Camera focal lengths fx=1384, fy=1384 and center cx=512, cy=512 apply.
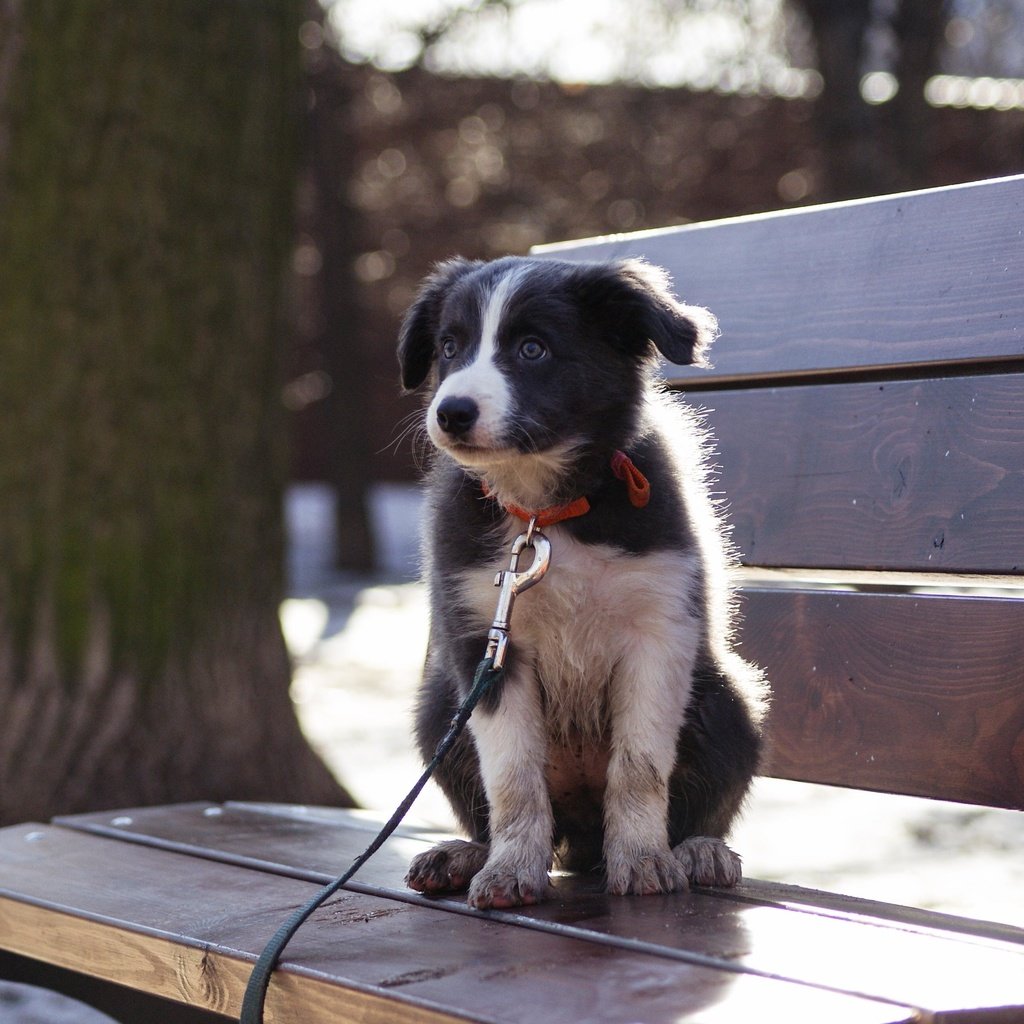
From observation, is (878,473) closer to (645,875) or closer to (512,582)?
(512,582)

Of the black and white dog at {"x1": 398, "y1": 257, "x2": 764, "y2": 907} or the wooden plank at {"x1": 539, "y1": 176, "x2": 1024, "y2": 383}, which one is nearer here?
the black and white dog at {"x1": 398, "y1": 257, "x2": 764, "y2": 907}

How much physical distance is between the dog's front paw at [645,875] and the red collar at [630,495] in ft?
2.00

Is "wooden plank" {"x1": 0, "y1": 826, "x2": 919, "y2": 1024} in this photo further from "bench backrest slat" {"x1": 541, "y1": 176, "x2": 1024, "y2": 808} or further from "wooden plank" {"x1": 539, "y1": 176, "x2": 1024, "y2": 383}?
"wooden plank" {"x1": 539, "y1": 176, "x2": 1024, "y2": 383}

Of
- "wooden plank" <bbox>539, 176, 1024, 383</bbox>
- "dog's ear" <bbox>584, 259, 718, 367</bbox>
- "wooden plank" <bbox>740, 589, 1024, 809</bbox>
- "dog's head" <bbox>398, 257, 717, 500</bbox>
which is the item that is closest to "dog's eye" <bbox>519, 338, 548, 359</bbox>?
"dog's head" <bbox>398, 257, 717, 500</bbox>

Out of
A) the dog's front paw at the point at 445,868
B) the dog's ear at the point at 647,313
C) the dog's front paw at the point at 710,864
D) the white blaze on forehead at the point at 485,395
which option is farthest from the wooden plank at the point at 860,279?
the dog's front paw at the point at 445,868

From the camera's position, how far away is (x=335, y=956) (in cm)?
197

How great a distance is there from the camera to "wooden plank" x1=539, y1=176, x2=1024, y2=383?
102 inches

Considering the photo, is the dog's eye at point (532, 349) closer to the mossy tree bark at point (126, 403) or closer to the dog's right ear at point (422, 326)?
the dog's right ear at point (422, 326)

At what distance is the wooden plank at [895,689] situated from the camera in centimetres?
255

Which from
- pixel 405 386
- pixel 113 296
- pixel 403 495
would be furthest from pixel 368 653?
pixel 403 495

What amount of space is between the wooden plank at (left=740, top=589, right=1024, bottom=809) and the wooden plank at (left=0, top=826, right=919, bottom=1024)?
0.96 meters

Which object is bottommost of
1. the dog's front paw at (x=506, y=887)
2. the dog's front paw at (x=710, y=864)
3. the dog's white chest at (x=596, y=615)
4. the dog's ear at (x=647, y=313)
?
the dog's front paw at (x=710, y=864)

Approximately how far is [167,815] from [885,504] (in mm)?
1770

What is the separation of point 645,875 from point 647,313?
3.27ft
